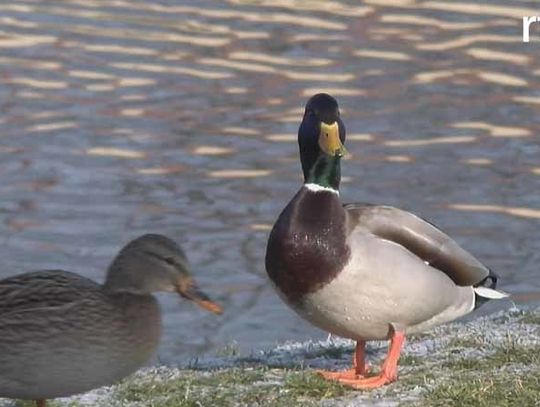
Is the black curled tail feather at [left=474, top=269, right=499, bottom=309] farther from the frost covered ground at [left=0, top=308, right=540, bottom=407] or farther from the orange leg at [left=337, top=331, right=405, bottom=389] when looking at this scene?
the orange leg at [left=337, top=331, right=405, bottom=389]

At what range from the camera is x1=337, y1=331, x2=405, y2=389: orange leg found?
6384 millimetres

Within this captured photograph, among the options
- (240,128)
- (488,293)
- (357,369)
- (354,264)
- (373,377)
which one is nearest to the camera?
(354,264)

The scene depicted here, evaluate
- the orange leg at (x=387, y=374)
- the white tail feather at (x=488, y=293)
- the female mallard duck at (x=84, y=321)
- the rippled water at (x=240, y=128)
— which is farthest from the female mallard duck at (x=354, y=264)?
the rippled water at (x=240, y=128)

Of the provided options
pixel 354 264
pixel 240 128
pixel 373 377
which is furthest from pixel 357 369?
pixel 240 128

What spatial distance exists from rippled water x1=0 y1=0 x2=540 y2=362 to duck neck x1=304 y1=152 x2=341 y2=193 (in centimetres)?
260

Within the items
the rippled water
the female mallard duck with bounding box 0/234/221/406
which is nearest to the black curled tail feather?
the female mallard duck with bounding box 0/234/221/406

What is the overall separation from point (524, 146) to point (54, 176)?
405 cm

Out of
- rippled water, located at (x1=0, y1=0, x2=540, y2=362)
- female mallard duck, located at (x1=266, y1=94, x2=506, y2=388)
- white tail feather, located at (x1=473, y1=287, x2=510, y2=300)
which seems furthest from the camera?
rippled water, located at (x1=0, y1=0, x2=540, y2=362)

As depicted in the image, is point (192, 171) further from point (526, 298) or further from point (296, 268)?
point (296, 268)

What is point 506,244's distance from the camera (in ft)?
37.5

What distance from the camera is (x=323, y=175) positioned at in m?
6.64

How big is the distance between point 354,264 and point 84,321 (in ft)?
4.44

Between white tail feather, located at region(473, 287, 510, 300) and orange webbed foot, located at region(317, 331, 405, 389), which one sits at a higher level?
white tail feather, located at region(473, 287, 510, 300)

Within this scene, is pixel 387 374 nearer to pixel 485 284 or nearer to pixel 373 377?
pixel 373 377
